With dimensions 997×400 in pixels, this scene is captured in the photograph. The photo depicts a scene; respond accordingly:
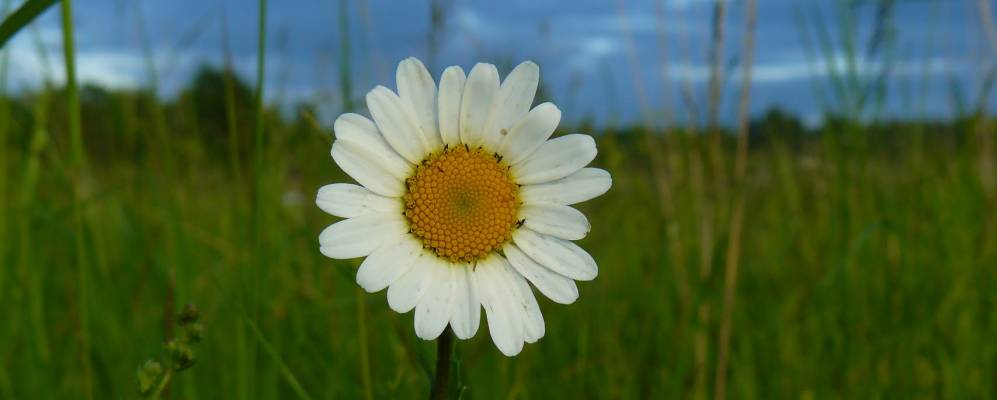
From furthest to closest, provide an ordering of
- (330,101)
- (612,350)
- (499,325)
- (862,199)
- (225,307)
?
(862,199)
(330,101)
(225,307)
(612,350)
(499,325)

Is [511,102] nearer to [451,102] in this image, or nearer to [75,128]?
[451,102]

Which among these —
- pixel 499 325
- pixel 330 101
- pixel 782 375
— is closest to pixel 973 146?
pixel 782 375

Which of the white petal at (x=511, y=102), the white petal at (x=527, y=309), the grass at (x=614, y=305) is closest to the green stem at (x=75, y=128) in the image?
the grass at (x=614, y=305)

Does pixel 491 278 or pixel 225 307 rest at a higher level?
pixel 491 278

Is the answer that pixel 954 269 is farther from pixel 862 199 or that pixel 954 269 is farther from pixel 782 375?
pixel 782 375

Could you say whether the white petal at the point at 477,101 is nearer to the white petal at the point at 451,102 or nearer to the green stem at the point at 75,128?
the white petal at the point at 451,102

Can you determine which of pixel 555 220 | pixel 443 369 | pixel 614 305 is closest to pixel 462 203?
pixel 555 220
